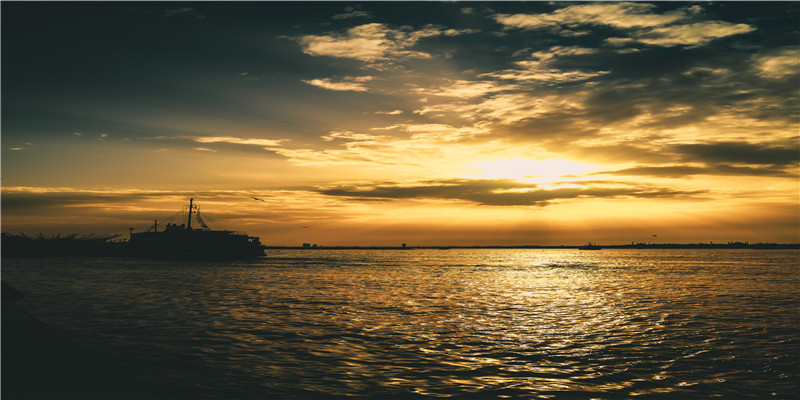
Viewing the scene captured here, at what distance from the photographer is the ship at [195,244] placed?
470 feet

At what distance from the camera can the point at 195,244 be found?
144125 millimetres

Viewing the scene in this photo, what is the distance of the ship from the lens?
14338 centimetres

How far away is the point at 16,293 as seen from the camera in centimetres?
3166

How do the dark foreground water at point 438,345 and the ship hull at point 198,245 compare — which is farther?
the ship hull at point 198,245

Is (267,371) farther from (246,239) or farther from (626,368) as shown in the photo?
(246,239)

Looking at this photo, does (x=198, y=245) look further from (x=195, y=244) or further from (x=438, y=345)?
(x=438, y=345)

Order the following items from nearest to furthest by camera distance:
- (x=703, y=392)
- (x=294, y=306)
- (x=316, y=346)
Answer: (x=703, y=392), (x=316, y=346), (x=294, y=306)

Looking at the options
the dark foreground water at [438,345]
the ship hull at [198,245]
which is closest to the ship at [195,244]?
the ship hull at [198,245]

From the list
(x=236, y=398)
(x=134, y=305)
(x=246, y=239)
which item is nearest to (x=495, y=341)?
(x=236, y=398)

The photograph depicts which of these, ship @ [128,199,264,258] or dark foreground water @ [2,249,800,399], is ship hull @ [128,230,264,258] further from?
dark foreground water @ [2,249,800,399]

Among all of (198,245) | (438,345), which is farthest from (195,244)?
(438,345)

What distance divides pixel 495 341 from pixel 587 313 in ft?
42.6

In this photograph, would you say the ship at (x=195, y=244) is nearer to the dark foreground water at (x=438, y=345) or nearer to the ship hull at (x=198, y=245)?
the ship hull at (x=198, y=245)

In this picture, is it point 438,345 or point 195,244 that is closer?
point 438,345
